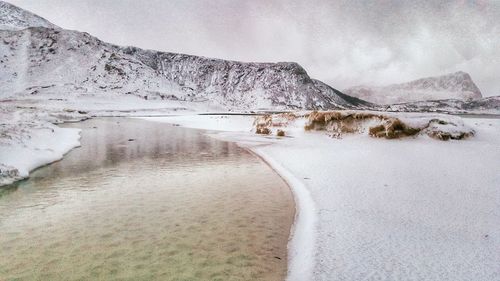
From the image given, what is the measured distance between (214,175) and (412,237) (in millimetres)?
8537

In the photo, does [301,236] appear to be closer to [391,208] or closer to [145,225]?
[391,208]

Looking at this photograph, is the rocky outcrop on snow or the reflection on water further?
the rocky outcrop on snow

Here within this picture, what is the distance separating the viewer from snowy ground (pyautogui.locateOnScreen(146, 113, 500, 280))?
191 inches

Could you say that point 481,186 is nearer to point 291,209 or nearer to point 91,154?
point 291,209

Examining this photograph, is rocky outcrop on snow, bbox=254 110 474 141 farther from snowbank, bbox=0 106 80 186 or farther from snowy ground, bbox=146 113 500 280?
snowbank, bbox=0 106 80 186

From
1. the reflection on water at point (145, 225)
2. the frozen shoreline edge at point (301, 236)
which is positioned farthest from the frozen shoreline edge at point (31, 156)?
the frozen shoreline edge at point (301, 236)

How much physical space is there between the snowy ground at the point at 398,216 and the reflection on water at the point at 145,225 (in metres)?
0.75

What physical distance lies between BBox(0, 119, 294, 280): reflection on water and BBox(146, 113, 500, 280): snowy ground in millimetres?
747

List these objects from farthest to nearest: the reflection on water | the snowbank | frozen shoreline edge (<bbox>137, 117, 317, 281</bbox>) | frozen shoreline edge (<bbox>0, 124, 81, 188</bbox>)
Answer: frozen shoreline edge (<bbox>0, 124, 81, 188</bbox>)
the snowbank
the reflection on water
frozen shoreline edge (<bbox>137, 117, 317, 281</bbox>)

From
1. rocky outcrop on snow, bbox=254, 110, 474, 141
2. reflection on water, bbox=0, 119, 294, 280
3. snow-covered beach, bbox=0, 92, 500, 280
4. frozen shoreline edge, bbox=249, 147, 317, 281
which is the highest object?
rocky outcrop on snow, bbox=254, 110, 474, 141

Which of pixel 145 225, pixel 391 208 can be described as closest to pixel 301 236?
pixel 391 208

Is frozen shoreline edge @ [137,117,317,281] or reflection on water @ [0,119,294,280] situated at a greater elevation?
frozen shoreline edge @ [137,117,317,281]

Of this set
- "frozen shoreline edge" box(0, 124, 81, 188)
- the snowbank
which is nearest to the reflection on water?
"frozen shoreline edge" box(0, 124, 81, 188)

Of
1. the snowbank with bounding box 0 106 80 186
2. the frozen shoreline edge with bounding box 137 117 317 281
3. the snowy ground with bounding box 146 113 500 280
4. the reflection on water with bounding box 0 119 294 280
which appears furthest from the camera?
the snowbank with bounding box 0 106 80 186
